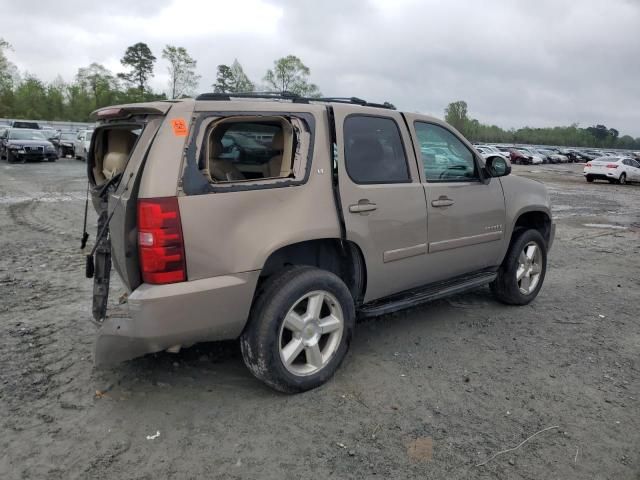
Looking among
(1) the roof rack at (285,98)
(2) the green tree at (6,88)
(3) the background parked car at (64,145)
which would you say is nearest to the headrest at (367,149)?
(1) the roof rack at (285,98)

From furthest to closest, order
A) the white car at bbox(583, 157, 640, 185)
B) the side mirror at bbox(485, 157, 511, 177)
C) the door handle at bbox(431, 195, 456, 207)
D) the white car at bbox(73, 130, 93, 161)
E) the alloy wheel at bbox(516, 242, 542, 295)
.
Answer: the white car at bbox(583, 157, 640, 185) < the white car at bbox(73, 130, 93, 161) < the alloy wheel at bbox(516, 242, 542, 295) < the side mirror at bbox(485, 157, 511, 177) < the door handle at bbox(431, 195, 456, 207)

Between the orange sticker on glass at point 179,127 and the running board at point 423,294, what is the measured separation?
175 centimetres

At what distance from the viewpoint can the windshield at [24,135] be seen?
23125 millimetres

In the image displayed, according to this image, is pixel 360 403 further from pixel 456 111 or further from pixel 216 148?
pixel 456 111

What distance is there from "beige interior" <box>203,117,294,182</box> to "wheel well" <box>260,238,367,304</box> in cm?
53

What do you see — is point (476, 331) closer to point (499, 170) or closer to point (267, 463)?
point (499, 170)

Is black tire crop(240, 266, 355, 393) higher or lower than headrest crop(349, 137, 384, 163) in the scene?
lower

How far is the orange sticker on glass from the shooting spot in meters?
2.87

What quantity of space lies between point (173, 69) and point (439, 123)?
7248 centimetres

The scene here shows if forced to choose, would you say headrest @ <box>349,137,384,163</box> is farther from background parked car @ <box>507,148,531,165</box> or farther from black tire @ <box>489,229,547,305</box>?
background parked car @ <box>507,148,531,165</box>

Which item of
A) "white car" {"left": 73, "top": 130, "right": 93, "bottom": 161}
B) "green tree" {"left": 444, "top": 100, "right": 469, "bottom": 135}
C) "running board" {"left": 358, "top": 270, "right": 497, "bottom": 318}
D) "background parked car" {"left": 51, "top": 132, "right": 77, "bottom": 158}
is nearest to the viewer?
"running board" {"left": 358, "top": 270, "right": 497, "bottom": 318}

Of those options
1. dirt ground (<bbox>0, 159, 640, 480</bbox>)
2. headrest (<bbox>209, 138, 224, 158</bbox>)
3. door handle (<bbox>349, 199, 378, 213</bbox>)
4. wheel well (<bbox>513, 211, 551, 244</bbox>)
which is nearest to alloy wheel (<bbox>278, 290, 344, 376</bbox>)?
dirt ground (<bbox>0, 159, 640, 480</bbox>)

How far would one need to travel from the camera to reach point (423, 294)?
13.4ft

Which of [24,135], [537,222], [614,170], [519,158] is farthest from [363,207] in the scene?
[519,158]
